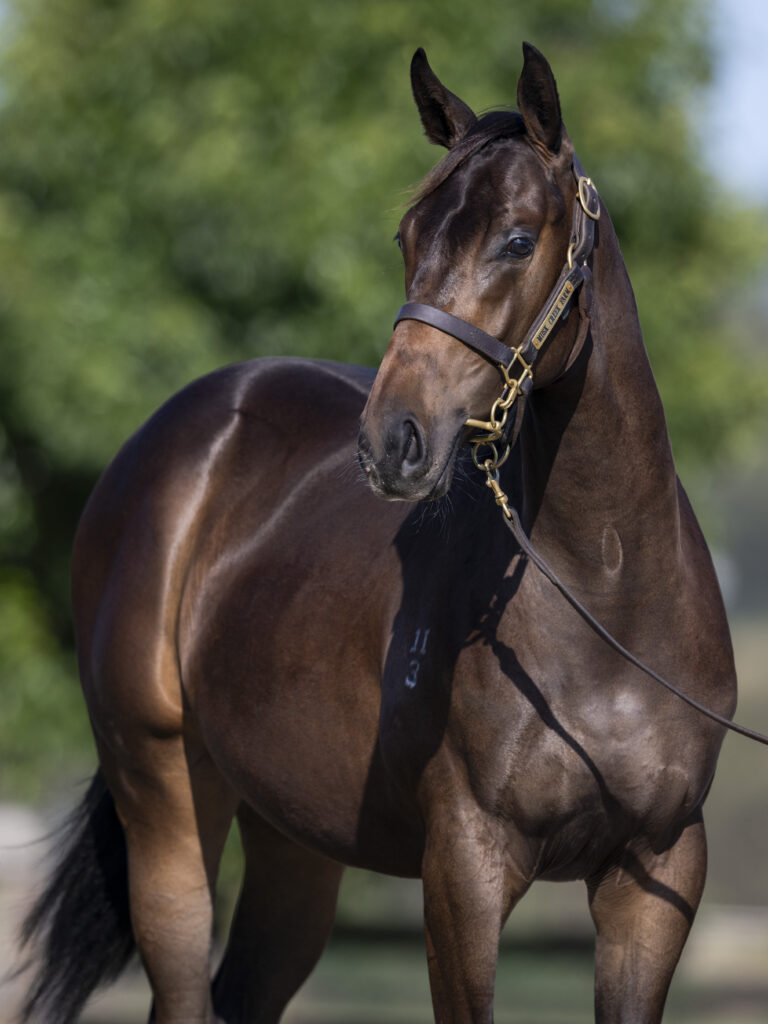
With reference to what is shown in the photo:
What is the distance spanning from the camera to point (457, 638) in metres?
2.92

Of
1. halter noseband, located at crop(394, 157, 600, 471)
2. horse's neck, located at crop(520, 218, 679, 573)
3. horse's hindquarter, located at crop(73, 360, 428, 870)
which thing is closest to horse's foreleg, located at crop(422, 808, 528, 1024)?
horse's hindquarter, located at crop(73, 360, 428, 870)

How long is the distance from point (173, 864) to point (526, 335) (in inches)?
79.1

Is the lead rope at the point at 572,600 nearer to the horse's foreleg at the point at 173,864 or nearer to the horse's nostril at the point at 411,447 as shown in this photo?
the horse's nostril at the point at 411,447

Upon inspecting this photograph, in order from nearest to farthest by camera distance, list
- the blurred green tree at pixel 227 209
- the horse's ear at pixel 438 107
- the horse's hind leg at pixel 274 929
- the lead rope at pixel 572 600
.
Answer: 1. the lead rope at pixel 572 600
2. the horse's ear at pixel 438 107
3. the horse's hind leg at pixel 274 929
4. the blurred green tree at pixel 227 209

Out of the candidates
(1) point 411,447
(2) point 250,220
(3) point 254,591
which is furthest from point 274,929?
(2) point 250,220

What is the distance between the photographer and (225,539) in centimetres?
395

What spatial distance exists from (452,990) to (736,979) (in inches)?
481

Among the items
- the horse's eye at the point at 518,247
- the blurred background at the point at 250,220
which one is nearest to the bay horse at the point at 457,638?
the horse's eye at the point at 518,247

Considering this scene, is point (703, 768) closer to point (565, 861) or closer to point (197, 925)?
point (565, 861)

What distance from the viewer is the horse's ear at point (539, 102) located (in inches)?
103

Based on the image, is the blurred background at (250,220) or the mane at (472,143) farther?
the blurred background at (250,220)

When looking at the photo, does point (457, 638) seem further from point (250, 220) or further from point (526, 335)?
point (250, 220)

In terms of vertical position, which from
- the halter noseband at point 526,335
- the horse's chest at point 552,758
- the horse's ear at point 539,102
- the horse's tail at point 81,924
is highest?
the horse's ear at point 539,102

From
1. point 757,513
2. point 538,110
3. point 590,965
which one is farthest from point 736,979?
point 757,513
